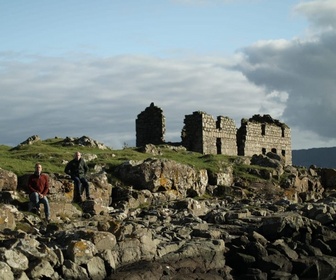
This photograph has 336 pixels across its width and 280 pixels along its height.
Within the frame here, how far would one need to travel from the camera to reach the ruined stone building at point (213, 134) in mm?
51125

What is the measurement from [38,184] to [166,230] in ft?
18.1

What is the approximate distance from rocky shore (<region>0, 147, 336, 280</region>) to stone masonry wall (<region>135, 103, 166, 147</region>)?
14051 mm

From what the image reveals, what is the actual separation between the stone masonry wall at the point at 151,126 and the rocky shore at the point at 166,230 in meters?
14.1

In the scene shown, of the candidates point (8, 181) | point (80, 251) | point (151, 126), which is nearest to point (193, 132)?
point (151, 126)

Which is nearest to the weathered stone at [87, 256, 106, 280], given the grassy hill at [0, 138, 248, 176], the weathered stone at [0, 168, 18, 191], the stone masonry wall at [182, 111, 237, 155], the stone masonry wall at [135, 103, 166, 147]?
the weathered stone at [0, 168, 18, 191]

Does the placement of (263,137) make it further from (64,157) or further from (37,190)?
(37,190)

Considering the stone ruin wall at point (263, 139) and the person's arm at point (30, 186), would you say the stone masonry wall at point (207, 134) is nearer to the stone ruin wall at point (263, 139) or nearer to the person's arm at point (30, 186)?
the stone ruin wall at point (263, 139)

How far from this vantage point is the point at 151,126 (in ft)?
176

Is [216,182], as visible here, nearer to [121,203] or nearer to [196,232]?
[121,203]

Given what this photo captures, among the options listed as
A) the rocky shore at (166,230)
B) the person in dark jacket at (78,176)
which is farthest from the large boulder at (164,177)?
the person in dark jacket at (78,176)

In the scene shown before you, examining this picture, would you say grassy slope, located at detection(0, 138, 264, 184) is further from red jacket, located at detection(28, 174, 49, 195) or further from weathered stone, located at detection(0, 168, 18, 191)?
red jacket, located at detection(28, 174, 49, 195)

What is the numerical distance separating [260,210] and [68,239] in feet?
43.3

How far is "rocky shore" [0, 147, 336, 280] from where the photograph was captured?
19192 millimetres

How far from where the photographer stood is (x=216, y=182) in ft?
125
